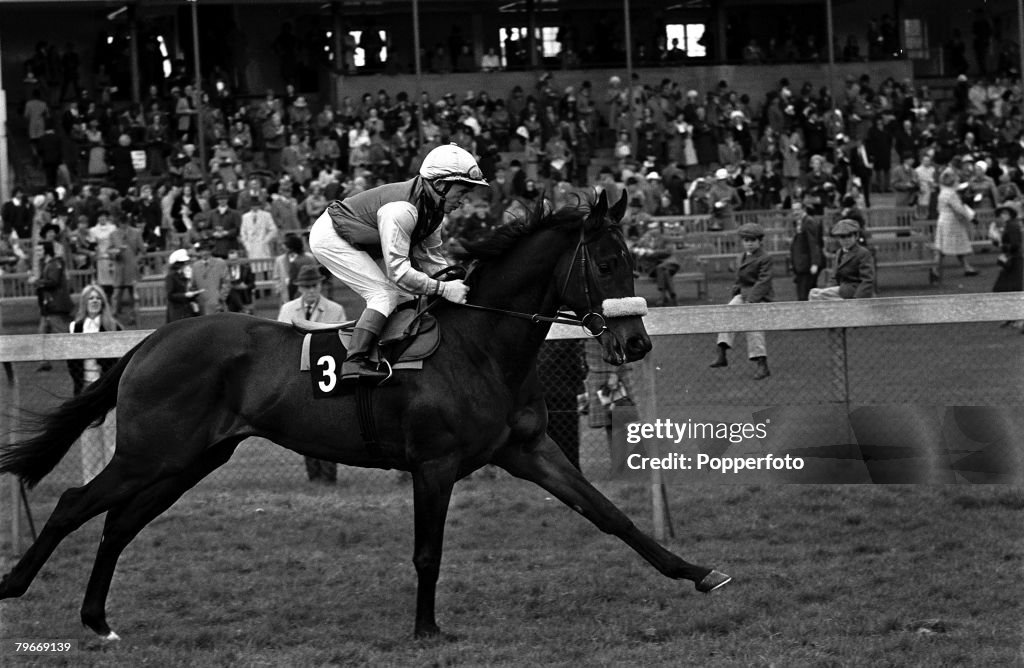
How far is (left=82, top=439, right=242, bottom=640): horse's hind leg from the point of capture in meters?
7.05

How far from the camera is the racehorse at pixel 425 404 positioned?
22.6 ft

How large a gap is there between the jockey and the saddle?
5cm

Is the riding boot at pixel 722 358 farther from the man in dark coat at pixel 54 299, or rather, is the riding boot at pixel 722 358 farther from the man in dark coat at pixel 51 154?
the man in dark coat at pixel 51 154

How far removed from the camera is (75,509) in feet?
23.2

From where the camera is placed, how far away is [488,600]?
298 inches

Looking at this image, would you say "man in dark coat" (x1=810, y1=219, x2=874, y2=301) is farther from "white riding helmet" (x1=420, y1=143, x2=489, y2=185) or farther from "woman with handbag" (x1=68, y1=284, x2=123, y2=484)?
"white riding helmet" (x1=420, y1=143, x2=489, y2=185)

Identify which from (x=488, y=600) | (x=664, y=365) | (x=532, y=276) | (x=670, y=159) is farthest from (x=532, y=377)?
(x=670, y=159)

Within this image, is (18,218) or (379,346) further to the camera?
(18,218)

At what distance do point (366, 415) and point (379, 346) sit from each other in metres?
0.36

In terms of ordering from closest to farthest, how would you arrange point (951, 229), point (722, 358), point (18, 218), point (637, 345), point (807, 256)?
point (637, 345), point (722, 358), point (807, 256), point (951, 229), point (18, 218)

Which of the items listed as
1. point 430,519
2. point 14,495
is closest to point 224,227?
point 14,495

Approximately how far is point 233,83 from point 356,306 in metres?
12.8

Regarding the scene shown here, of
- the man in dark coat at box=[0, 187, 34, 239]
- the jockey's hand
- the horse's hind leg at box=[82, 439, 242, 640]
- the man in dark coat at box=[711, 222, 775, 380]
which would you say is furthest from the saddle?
the man in dark coat at box=[0, 187, 34, 239]

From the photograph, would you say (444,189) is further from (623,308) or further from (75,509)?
(75,509)
